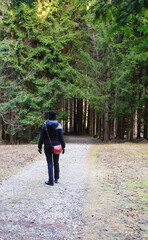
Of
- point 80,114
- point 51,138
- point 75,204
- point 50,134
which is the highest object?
point 50,134

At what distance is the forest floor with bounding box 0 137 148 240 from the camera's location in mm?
3697

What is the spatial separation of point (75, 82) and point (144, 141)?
7742 mm

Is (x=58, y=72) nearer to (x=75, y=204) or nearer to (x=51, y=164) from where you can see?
(x=51, y=164)

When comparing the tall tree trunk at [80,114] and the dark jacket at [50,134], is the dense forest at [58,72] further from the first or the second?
the tall tree trunk at [80,114]

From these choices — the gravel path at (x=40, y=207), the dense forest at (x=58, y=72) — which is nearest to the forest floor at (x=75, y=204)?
the gravel path at (x=40, y=207)

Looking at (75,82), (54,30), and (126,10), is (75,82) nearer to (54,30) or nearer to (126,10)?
(54,30)

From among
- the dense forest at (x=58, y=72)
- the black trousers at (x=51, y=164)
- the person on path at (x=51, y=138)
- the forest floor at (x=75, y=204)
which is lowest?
the forest floor at (x=75, y=204)

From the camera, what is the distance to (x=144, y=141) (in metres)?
19.7

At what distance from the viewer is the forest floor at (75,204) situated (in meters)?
3.70

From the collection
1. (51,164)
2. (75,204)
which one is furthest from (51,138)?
(75,204)

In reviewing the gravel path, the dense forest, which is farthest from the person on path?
the dense forest

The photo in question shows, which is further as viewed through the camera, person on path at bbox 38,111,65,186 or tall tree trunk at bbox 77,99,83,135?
tall tree trunk at bbox 77,99,83,135

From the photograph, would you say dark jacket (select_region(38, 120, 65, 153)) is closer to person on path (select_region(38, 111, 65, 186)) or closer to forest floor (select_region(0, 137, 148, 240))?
person on path (select_region(38, 111, 65, 186))

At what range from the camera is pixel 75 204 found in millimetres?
5012
